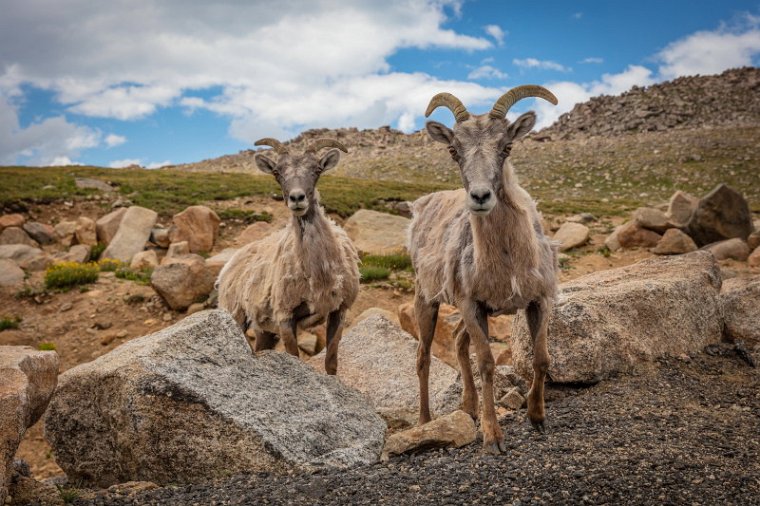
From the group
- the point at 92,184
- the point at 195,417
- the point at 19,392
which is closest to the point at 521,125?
the point at 195,417

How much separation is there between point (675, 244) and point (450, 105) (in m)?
13.3

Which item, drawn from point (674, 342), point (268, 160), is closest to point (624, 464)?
point (674, 342)

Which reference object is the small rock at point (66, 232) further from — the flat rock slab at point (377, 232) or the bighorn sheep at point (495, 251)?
the bighorn sheep at point (495, 251)

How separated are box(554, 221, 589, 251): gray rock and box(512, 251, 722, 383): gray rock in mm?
10330

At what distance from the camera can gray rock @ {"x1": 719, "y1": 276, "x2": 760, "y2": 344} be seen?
9.59 metres

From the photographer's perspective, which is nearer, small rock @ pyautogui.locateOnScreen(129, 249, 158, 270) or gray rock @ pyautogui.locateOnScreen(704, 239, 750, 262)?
gray rock @ pyautogui.locateOnScreen(704, 239, 750, 262)

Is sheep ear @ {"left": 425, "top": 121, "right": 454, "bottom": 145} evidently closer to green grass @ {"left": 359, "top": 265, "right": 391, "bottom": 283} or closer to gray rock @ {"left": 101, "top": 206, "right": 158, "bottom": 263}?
green grass @ {"left": 359, "top": 265, "right": 391, "bottom": 283}

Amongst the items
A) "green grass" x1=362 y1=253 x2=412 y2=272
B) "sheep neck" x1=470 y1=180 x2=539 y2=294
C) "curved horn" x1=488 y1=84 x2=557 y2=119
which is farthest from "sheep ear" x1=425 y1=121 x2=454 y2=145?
"green grass" x1=362 y1=253 x2=412 y2=272

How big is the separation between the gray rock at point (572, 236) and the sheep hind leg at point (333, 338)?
1223cm

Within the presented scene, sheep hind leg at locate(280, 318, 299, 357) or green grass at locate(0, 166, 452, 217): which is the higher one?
green grass at locate(0, 166, 452, 217)

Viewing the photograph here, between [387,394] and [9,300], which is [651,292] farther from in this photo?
[9,300]

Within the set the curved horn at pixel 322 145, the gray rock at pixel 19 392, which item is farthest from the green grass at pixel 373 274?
the gray rock at pixel 19 392

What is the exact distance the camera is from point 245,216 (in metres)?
23.6

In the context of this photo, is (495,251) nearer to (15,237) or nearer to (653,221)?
(653,221)
